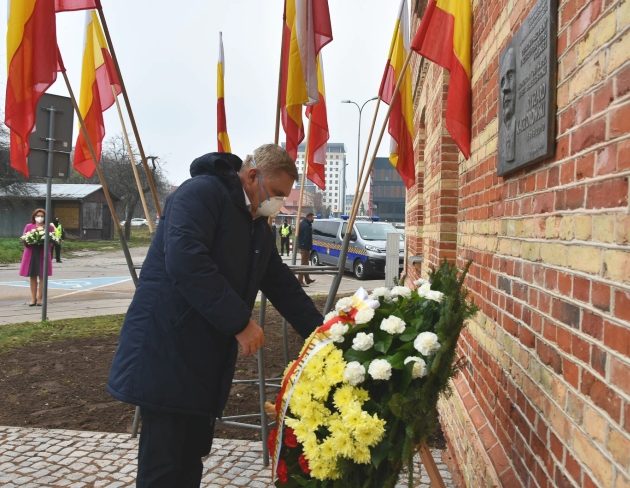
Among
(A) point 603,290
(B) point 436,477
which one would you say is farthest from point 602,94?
(B) point 436,477

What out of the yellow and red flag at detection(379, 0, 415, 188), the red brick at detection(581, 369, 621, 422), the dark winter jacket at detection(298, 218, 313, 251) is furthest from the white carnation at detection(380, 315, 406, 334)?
the dark winter jacket at detection(298, 218, 313, 251)

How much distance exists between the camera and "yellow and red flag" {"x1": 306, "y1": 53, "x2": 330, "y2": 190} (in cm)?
481

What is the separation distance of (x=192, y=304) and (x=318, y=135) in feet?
9.30

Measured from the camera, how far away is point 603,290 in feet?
4.68

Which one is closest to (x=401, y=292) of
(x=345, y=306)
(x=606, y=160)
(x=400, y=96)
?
(x=345, y=306)

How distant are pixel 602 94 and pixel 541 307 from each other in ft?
2.57

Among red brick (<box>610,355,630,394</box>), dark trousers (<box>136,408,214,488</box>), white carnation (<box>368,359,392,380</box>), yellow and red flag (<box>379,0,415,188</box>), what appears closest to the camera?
red brick (<box>610,355,630,394</box>)

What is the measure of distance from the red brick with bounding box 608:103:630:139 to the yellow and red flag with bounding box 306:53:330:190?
135 inches

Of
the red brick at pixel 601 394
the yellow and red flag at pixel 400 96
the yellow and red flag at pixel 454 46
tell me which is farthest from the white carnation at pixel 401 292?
the yellow and red flag at pixel 400 96

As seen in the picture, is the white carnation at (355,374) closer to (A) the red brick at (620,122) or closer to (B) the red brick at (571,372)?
(B) the red brick at (571,372)

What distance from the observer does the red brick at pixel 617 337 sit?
1.27 metres

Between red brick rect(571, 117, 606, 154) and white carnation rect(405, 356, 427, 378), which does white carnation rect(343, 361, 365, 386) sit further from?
red brick rect(571, 117, 606, 154)

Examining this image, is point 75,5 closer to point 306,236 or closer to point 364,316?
point 364,316

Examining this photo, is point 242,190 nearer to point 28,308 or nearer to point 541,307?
point 541,307
